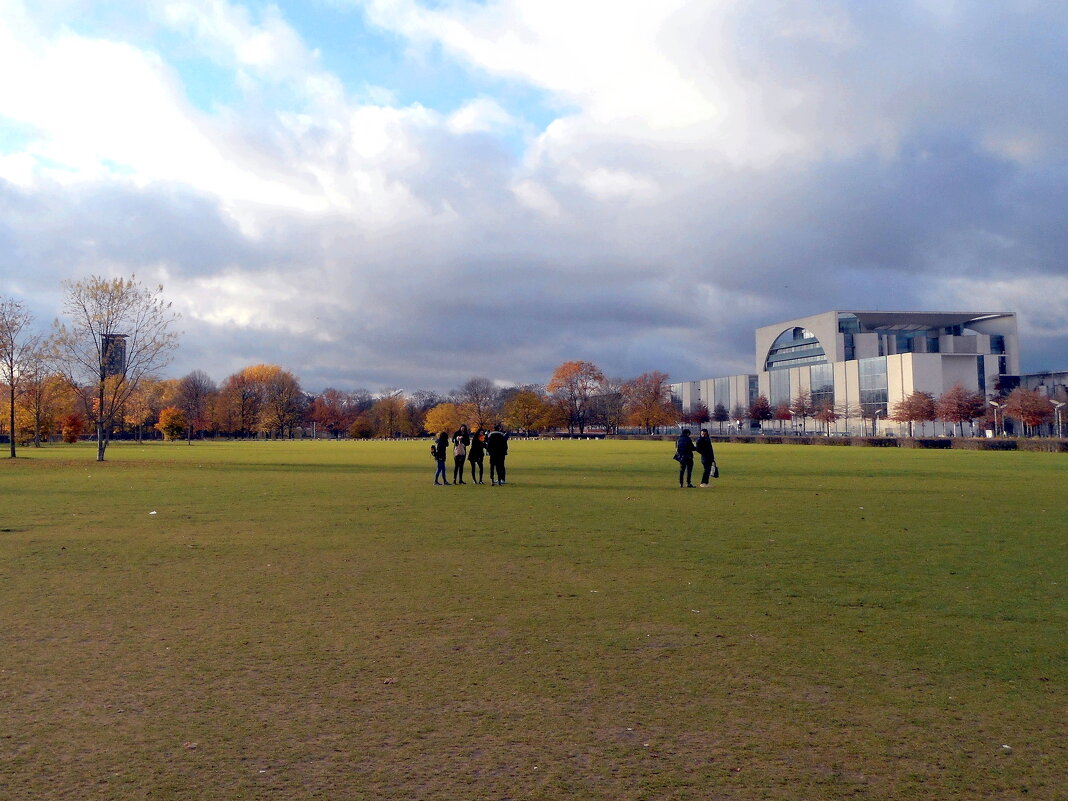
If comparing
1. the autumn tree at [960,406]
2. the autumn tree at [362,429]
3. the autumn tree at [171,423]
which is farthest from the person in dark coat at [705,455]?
the autumn tree at [362,429]

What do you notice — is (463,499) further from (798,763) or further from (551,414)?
(551,414)

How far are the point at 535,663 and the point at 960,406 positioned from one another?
Answer: 95255mm

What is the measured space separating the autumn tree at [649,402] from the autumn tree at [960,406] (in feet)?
134

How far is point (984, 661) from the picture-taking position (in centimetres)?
650

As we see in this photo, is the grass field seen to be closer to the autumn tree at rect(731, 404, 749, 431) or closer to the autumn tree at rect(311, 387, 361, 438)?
the autumn tree at rect(731, 404, 749, 431)

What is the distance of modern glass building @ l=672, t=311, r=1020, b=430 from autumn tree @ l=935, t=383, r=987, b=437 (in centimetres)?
1027

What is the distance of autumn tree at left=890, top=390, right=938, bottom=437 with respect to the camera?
93.7 meters

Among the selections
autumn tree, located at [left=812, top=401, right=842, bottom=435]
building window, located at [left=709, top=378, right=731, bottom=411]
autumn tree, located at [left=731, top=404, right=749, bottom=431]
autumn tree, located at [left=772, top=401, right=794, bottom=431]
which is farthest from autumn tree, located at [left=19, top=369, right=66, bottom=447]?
building window, located at [left=709, top=378, right=731, bottom=411]

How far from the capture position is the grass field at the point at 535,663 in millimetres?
4516

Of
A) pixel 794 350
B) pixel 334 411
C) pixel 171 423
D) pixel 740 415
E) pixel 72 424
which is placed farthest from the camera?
pixel 334 411

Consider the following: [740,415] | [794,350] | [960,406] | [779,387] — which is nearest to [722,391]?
[740,415]

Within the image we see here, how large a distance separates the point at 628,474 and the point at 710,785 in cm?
2761

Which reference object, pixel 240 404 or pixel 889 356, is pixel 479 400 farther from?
pixel 889 356

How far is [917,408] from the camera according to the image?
9388 cm
